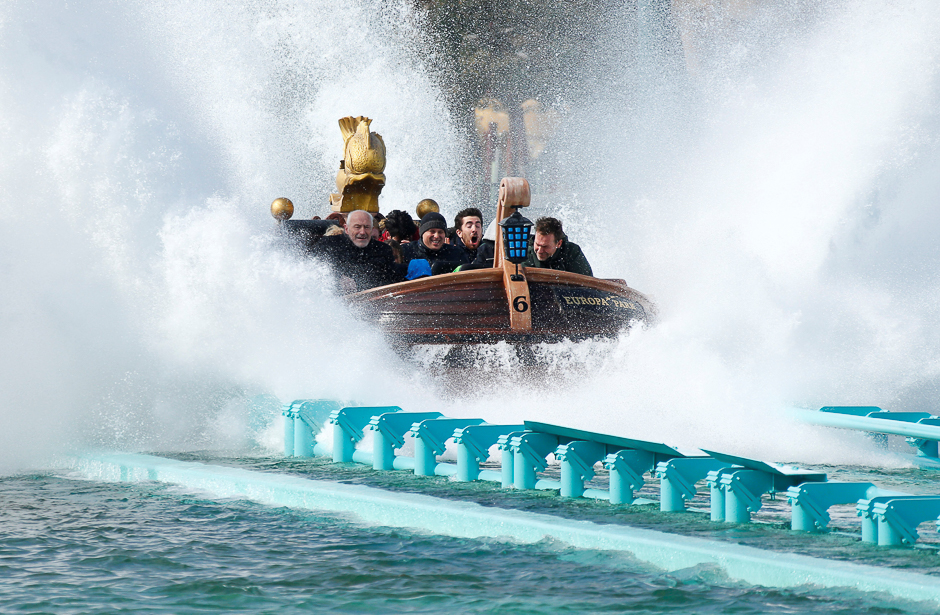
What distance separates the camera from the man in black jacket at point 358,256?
351 inches

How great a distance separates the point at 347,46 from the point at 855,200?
15736 millimetres

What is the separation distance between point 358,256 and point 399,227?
187cm

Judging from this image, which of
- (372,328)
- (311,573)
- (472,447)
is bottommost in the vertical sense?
(311,573)

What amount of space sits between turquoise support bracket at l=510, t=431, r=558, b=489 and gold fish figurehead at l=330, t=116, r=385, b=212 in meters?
6.78

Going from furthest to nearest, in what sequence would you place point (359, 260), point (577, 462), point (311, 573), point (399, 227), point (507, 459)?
point (399, 227) → point (359, 260) → point (507, 459) → point (577, 462) → point (311, 573)

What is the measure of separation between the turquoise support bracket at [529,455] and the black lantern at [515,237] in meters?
3.14

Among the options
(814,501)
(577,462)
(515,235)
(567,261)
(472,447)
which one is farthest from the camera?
(567,261)

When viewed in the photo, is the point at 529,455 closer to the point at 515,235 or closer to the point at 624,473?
the point at 624,473

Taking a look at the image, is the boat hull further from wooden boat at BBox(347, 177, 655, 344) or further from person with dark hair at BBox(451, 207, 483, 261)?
person with dark hair at BBox(451, 207, 483, 261)

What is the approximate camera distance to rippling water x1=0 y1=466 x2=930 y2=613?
3.58m

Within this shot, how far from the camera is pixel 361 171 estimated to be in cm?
1199

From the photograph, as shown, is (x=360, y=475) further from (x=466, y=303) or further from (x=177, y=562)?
(x=466, y=303)

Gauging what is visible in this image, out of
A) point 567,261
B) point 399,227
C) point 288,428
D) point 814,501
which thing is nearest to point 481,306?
point 567,261

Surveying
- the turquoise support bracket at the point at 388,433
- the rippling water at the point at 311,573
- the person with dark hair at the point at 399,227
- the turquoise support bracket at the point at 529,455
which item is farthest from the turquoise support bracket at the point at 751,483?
the person with dark hair at the point at 399,227
